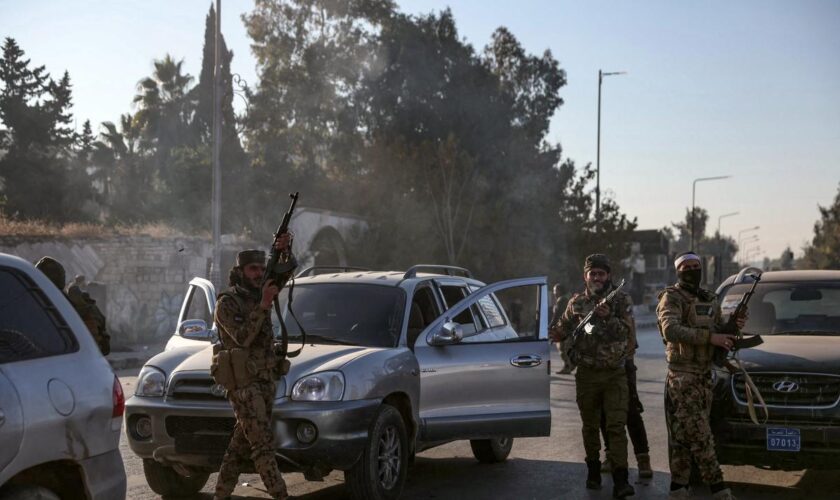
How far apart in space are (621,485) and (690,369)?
1.06 metres

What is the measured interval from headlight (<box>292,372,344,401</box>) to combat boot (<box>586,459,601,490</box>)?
2366mm

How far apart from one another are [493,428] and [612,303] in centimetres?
138

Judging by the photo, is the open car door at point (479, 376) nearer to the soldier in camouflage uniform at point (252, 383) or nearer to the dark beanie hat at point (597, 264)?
the dark beanie hat at point (597, 264)

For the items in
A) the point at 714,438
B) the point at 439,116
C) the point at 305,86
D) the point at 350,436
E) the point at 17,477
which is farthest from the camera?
the point at 305,86

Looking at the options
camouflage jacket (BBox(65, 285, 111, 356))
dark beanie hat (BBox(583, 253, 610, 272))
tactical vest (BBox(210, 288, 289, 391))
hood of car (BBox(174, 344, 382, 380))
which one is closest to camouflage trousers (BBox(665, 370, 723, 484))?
dark beanie hat (BBox(583, 253, 610, 272))

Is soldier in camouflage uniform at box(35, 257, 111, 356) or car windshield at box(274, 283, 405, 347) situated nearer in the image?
car windshield at box(274, 283, 405, 347)

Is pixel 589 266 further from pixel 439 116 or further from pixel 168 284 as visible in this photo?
pixel 439 116

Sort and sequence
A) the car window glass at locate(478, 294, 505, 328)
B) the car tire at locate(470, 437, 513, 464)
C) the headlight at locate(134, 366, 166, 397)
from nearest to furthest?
the headlight at locate(134, 366, 166, 397), the car window glass at locate(478, 294, 505, 328), the car tire at locate(470, 437, 513, 464)

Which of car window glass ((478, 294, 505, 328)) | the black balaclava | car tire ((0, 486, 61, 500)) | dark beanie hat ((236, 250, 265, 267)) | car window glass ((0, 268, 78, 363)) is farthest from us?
car window glass ((478, 294, 505, 328))

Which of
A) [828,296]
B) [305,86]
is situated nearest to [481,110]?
[305,86]

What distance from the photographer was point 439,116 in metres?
46.3

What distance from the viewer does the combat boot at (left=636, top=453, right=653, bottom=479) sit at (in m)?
8.55

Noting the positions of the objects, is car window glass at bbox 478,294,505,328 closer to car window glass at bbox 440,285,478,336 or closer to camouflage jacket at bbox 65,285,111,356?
car window glass at bbox 440,285,478,336

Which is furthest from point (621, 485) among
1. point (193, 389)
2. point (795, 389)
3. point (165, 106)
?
point (165, 106)
